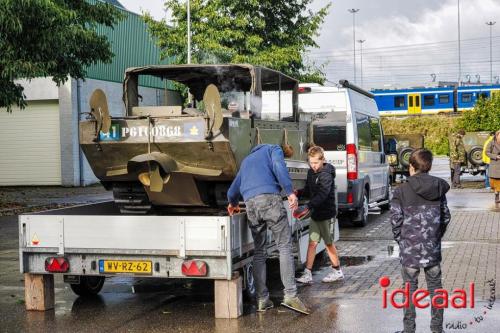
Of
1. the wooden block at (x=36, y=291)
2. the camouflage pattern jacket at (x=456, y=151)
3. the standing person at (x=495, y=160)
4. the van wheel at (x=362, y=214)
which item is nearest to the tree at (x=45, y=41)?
the van wheel at (x=362, y=214)

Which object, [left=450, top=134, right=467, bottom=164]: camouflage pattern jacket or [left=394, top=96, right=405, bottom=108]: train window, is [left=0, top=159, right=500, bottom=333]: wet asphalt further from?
[left=394, top=96, right=405, bottom=108]: train window

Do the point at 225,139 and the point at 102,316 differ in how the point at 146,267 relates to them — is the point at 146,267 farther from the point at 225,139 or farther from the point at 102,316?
the point at 225,139

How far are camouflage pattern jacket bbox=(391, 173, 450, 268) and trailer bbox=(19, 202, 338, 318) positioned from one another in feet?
5.79

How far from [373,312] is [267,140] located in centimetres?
262

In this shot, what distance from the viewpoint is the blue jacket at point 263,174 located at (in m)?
7.73

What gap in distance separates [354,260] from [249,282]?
3.31 meters

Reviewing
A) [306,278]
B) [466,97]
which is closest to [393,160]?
[306,278]

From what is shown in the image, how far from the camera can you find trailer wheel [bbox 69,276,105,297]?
8898mm

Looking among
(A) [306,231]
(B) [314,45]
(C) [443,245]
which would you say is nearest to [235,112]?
(A) [306,231]

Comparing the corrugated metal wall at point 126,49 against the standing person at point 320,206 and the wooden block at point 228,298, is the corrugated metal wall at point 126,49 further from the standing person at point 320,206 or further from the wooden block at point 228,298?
the wooden block at point 228,298

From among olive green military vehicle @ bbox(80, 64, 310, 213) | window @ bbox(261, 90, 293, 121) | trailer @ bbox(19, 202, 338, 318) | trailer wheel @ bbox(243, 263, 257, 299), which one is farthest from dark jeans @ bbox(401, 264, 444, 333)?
window @ bbox(261, 90, 293, 121)

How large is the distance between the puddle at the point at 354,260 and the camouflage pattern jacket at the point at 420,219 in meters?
4.56

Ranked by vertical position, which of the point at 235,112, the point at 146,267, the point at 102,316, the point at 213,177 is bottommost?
the point at 102,316

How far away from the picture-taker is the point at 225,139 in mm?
8172
